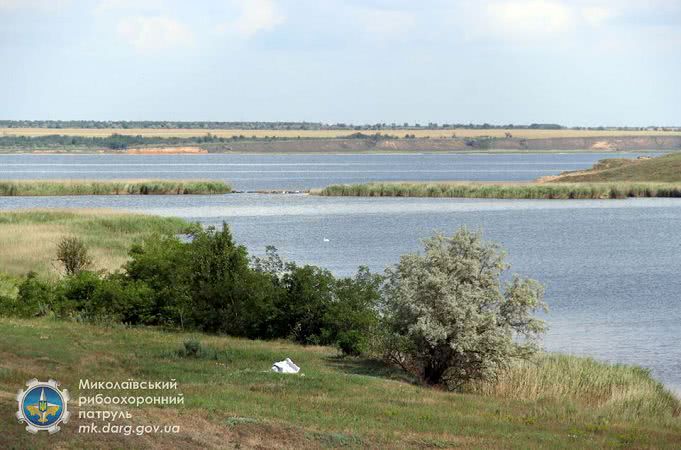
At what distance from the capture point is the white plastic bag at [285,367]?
760 inches

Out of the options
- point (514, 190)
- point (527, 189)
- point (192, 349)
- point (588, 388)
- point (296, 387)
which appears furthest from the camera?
point (527, 189)

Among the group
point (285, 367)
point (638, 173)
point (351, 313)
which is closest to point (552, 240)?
point (351, 313)

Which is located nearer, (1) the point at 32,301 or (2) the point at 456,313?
(2) the point at 456,313

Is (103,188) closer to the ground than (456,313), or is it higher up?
closer to the ground

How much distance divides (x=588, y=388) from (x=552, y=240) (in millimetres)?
37824

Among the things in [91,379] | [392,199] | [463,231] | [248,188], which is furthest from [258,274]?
[248,188]

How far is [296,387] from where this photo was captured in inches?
709

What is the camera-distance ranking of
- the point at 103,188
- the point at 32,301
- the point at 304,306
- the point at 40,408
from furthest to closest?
1. the point at 103,188
2. the point at 32,301
3. the point at 304,306
4. the point at 40,408

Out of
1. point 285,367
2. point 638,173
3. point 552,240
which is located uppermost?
point 285,367

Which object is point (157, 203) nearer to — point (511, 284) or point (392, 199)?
point (392, 199)

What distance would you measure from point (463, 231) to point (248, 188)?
92.5 metres

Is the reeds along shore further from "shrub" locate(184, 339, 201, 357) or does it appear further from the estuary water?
"shrub" locate(184, 339, 201, 357)

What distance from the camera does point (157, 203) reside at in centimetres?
8631

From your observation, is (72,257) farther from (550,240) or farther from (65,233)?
(550,240)
